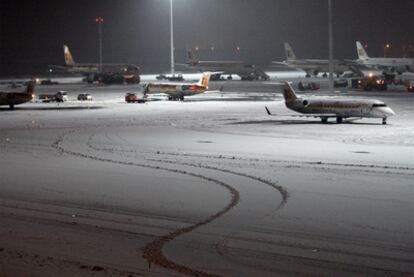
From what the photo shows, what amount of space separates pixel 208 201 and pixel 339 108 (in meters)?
29.3

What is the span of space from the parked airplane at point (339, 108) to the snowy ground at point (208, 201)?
2321mm

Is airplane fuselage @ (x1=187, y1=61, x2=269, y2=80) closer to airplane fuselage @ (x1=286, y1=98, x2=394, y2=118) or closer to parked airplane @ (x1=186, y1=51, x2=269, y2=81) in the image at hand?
parked airplane @ (x1=186, y1=51, x2=269, y2=81)

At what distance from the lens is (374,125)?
167 feet

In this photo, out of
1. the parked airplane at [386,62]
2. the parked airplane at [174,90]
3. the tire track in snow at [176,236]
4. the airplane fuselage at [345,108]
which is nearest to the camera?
the tire track in snow at [176,236]

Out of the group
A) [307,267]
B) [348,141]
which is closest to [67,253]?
[307,267]

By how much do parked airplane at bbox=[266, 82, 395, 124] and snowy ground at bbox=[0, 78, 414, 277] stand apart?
2321 mm

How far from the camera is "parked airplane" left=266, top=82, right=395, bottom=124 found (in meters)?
51.1

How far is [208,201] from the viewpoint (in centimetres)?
2480

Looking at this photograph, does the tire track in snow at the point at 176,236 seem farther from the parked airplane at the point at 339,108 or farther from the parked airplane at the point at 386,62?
the parked airplane at the point at 386,62

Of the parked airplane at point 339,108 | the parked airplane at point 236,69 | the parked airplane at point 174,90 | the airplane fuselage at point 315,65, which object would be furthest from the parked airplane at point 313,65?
the parked airplane at point 339,108

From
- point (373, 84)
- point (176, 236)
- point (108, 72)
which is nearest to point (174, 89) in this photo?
point (373, 84)

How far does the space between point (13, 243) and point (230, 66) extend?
423 ft

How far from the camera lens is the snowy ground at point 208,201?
676 inches

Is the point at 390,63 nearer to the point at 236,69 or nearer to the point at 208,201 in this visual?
the point at 236,69
